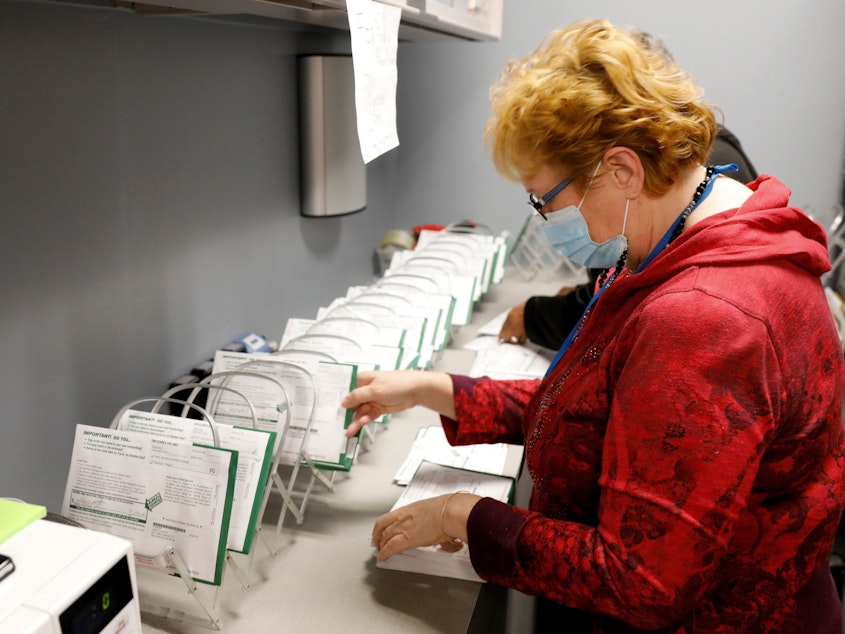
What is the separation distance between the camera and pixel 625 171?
0.80 metres

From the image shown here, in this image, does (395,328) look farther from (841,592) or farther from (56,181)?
(841,592)

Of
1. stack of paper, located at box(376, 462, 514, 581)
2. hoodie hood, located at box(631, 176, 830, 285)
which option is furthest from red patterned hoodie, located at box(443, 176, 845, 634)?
stack of paper, located at box(376, 462, 514, 581)

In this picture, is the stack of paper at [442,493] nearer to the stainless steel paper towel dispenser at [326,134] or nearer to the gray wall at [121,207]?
the gray wall at [121,207]

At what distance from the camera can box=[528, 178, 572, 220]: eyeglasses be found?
830 millimetres

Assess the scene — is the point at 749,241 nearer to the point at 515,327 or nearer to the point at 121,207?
the point at 121,207

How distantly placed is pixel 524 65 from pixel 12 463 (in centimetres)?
85

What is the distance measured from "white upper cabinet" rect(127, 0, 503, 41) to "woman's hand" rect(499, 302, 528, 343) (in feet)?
2.18

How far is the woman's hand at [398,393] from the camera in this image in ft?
3.54

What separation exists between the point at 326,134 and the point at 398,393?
34.5 inches

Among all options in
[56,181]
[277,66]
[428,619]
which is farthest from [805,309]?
[277,66]

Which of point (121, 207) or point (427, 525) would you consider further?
point (121, 207)

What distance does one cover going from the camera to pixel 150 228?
1.21 m

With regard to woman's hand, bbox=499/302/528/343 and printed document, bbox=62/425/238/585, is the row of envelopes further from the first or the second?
woman's hand, bbox=499/302/528/343

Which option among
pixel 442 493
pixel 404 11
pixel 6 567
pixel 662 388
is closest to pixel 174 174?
pixel 404 11
